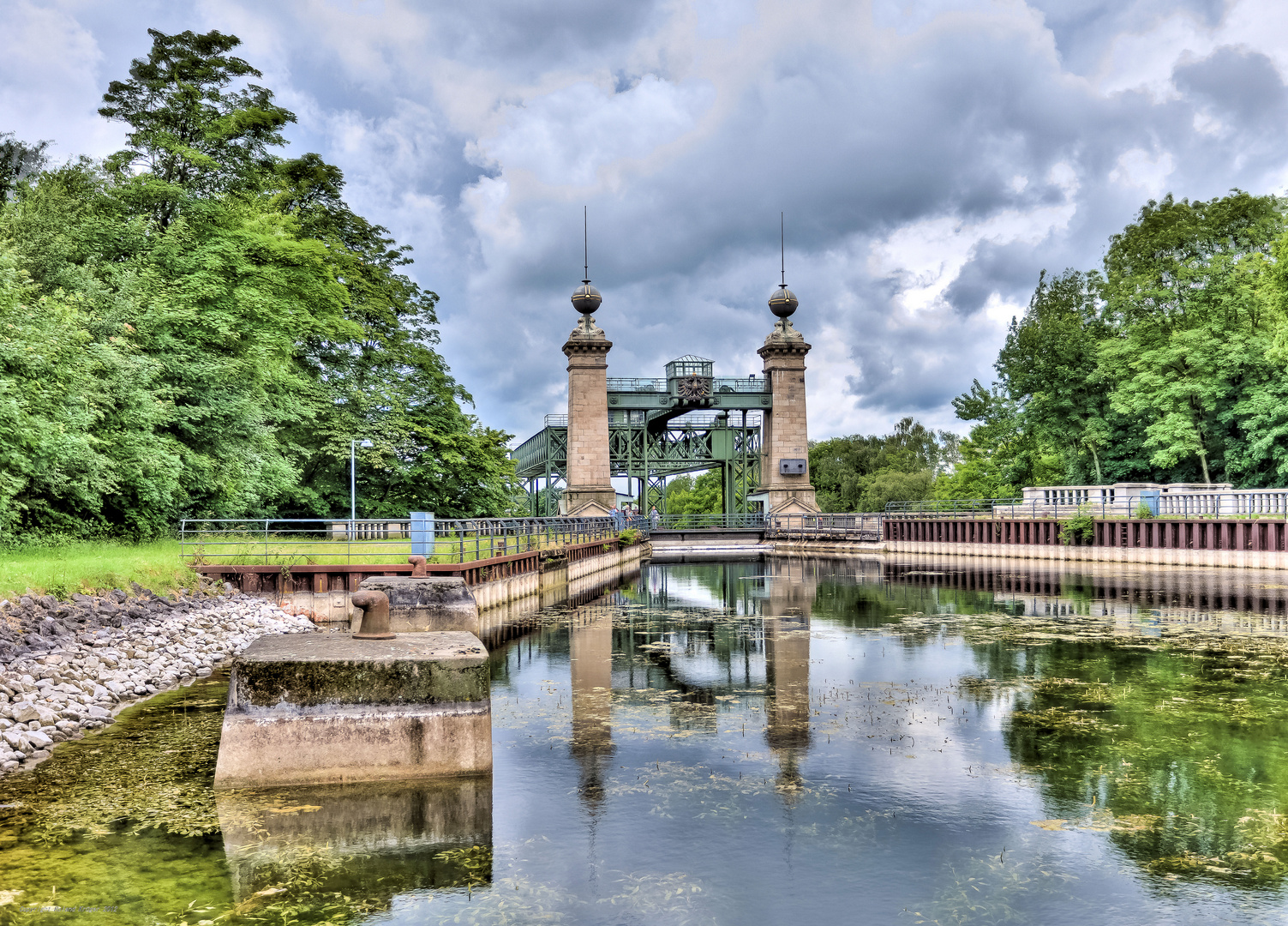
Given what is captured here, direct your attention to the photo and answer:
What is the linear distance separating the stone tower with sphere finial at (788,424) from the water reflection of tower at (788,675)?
2866 cm

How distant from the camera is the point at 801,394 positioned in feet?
198

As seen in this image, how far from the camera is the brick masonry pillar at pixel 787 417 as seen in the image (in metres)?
60.1

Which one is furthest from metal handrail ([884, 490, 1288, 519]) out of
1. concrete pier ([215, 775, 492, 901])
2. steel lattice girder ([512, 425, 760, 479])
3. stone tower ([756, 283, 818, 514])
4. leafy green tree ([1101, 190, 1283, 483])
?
concrete pier ([215, 775, 492, 901])

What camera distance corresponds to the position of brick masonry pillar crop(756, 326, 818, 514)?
60062 mm

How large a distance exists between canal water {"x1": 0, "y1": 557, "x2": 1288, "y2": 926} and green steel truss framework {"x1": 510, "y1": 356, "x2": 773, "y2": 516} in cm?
4478

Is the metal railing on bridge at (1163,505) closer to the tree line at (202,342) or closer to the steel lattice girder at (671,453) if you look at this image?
the steel lattice girder at (671,453)

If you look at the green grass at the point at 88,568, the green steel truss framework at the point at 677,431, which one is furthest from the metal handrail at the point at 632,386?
the green grass at the point at 88,568

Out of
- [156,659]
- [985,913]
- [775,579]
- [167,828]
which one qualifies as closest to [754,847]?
[985,913]

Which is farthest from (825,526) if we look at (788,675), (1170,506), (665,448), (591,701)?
(591,701)

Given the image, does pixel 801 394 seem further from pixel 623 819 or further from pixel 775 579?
pixel 623 819

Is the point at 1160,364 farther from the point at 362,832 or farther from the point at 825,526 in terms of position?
the point at 362,832

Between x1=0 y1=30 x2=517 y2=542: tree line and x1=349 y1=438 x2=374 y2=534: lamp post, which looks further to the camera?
x1=349 y1=438 x2=374 y2=534: lamp post

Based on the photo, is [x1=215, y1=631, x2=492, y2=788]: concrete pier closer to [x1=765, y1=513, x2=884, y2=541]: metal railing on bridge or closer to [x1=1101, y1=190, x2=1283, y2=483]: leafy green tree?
[x1=1101, y1=190, x2=1283, y2=483]: leafy green tree

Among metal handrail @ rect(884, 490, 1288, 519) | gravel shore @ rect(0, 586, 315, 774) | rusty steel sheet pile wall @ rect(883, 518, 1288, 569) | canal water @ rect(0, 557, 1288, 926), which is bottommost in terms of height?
canal water @ rect(0, 557, 1288, 926)
